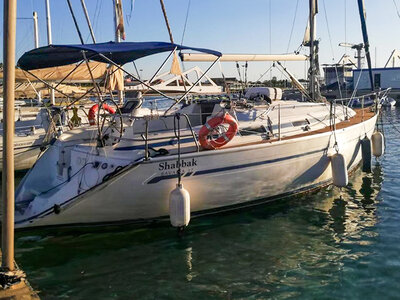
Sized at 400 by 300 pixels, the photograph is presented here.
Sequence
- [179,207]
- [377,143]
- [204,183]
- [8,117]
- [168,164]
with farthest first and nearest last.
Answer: [377,143] → [204,183] → [168,164] → [179,207] → [8,117]

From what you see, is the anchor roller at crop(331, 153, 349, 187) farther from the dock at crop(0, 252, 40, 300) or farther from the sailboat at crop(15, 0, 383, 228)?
the dock at crop(0, 252, 40, 300)

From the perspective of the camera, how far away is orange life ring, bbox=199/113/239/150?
835 centimetres

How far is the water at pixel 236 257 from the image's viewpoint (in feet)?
19.6

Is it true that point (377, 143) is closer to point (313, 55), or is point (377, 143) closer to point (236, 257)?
point (313, 55)

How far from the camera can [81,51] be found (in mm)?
8383

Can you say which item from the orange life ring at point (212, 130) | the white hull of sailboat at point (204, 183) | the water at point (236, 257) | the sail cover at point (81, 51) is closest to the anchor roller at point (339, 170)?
the white hull of sailboat at point (204, 183)

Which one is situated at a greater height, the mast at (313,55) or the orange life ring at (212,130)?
the mast at (313,55)

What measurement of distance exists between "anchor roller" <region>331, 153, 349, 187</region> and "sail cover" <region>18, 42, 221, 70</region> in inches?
145

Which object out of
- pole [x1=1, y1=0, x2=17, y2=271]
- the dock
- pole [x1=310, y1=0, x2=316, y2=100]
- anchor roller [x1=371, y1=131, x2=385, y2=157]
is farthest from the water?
pole [x1=310, y1=0, x2=316, y2=100]

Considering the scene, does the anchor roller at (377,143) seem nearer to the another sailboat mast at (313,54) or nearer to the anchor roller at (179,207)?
the another sailboat mast at (313,54)

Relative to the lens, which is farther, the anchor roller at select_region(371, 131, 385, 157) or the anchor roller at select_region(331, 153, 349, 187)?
the anchor roller at select_region(371, 131, 385, 157)

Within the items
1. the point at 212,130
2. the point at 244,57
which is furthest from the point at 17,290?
the point at 244,57

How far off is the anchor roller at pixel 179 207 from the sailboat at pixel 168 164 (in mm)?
17

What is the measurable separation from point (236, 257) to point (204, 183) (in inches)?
68.5
